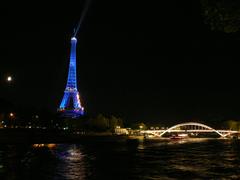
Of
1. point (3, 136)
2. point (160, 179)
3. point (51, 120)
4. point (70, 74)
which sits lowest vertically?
point (160, 179)

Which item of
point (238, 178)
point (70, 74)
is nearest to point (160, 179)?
point (238, 178)

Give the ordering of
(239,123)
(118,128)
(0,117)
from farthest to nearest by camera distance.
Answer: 1. (239,123)
2. (118,128)
3. (0,117)

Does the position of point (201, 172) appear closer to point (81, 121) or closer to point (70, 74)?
point (81, 121)

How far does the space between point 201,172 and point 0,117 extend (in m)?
60.7

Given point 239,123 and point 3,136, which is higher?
point 239,123

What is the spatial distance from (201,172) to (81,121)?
99491 millimetres

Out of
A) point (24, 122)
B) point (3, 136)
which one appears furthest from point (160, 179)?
point (24, 122)

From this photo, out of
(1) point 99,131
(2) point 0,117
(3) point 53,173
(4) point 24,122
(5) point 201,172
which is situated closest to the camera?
(3) point 53,173

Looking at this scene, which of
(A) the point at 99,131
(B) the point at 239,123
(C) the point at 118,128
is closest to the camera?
(A) the point at 99,131

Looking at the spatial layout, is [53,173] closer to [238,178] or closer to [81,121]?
[238,178]

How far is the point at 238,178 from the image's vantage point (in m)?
24.6

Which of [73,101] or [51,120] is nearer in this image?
[51,120]

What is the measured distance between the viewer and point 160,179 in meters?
23.8

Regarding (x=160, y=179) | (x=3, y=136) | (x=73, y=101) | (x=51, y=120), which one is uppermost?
(x=73, y=101)
